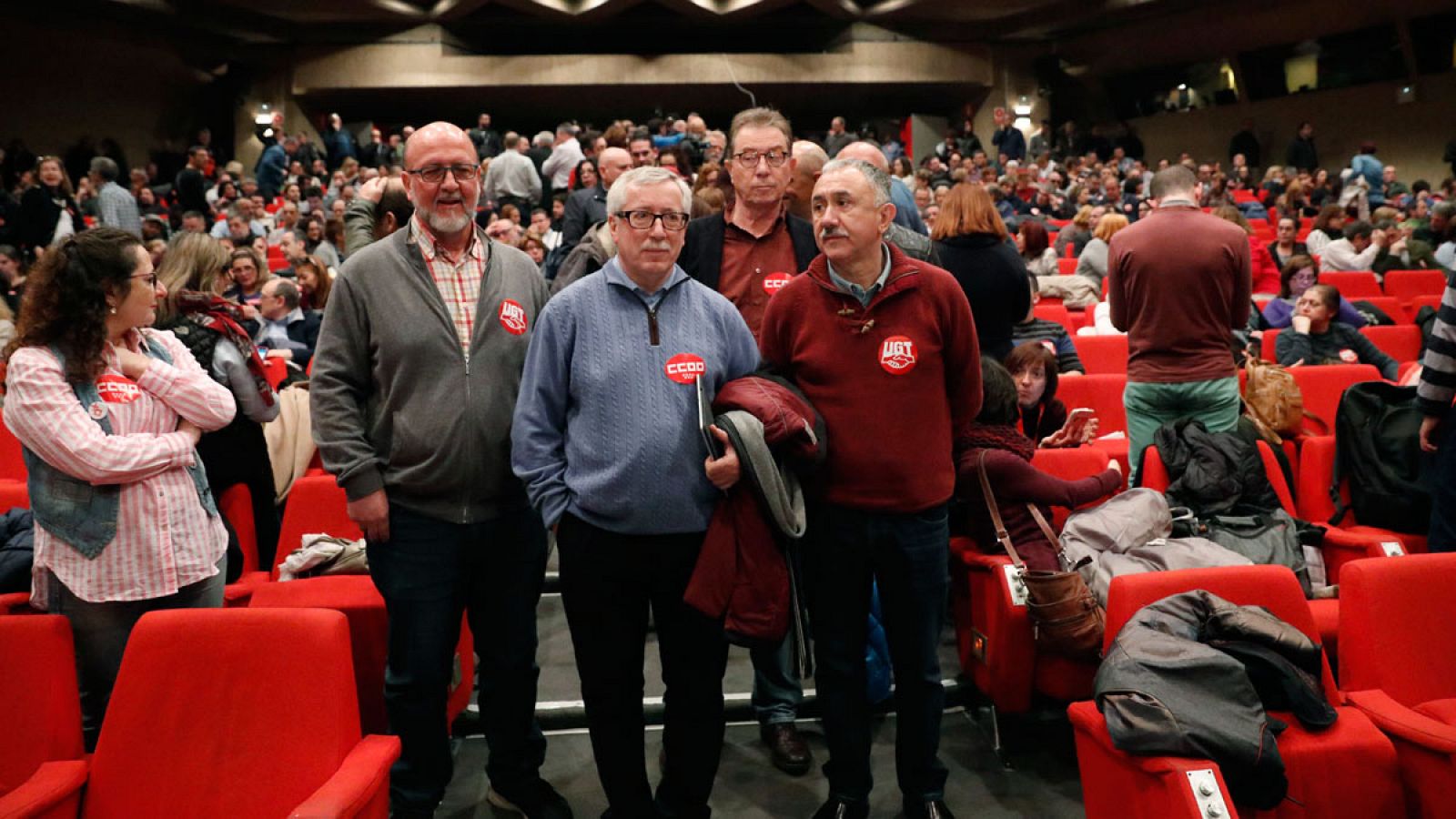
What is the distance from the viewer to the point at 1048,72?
17359mm

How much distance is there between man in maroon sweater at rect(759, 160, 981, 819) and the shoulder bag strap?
35 centimetres

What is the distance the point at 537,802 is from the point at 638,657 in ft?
1.57

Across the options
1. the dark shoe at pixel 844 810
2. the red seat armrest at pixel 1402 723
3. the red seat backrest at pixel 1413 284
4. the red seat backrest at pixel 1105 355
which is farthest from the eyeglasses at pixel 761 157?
the red seat backrest at pixel 1413 284

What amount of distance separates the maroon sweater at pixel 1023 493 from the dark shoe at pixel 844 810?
717 mm

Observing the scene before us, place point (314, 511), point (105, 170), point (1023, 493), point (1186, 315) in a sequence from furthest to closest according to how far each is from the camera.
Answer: point (105, 170)
point (1186, 315)
point (314, 511)
point (1023, 493)

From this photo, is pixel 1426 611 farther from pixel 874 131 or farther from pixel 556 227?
pixel 874 131

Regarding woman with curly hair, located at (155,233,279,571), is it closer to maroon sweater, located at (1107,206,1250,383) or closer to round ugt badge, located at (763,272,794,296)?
round ugt badge, located at (763,272,794,296)

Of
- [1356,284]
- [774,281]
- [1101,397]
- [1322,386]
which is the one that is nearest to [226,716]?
[774,281]

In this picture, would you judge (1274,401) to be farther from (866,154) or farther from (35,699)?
(35,699)

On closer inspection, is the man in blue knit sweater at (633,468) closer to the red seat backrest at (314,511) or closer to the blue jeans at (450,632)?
the blue jeans at (450,632)

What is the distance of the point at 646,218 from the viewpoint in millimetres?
1910

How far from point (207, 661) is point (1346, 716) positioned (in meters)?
2.05

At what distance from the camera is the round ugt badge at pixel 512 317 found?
2.08 meters

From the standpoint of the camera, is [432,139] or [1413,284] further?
[1413,284]
